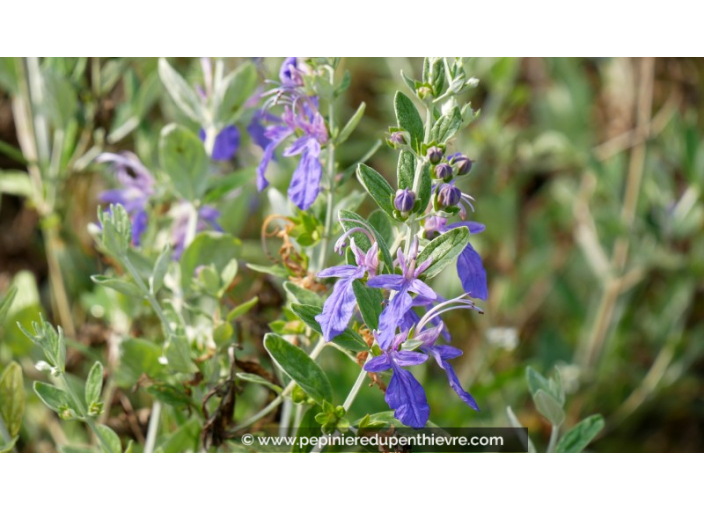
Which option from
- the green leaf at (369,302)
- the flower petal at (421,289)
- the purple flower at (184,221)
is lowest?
the purple flower at (184,221)

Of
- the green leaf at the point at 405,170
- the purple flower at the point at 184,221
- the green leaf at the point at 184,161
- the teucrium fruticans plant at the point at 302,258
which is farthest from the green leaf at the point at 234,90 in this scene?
the green leaf at the point at 405,170

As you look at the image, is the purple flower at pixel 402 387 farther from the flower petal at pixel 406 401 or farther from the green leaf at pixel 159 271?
the green leaf at pixel 159 271

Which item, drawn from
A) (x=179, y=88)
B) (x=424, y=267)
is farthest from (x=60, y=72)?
(x=424, y=267)

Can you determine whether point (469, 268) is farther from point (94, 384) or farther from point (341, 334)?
point (94, 384)

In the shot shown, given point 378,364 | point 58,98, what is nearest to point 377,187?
point 378,364

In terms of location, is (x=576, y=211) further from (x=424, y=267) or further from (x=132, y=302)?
(x=424, y=267)

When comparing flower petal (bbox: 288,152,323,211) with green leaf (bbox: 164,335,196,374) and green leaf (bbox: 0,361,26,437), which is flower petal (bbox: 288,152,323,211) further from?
green leaf (bbox: 0,361,26,437)

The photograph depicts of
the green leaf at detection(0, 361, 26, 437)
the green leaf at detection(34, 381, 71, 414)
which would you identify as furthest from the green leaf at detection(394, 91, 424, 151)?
the green leaf at detection(0, 361, 26, 437)
